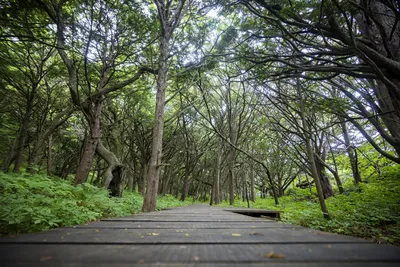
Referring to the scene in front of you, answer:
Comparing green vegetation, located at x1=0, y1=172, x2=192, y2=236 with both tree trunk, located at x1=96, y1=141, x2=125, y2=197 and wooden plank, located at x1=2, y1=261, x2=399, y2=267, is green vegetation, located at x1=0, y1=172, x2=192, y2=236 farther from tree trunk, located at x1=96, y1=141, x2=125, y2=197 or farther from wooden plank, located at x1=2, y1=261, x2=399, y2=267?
tree trunk, located at x1=96, y1=141, x2=125, y2=197

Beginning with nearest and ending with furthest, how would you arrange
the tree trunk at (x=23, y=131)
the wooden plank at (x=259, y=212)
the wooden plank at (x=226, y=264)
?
the wooden plank at (x=226, y=264), the wooden plank at (x=259, y=212), the tree trunk at (x=23, y=131)

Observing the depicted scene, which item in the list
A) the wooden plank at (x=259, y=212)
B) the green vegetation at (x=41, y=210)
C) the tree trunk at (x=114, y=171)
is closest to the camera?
the green vegetation at (x=41, y=210)

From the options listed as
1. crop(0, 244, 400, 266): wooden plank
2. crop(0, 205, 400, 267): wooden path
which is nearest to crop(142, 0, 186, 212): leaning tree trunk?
crop(0, 205, 400, 267): wooden path

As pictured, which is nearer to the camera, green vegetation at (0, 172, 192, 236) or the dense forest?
green vegetation at (0, 172, 192, 236)

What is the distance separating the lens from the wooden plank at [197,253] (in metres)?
0.99

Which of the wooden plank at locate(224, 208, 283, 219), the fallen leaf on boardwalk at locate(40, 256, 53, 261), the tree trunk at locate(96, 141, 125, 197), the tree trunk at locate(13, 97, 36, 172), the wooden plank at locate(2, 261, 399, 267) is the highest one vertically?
the tree trunk at locate(13, 97, 36, 172)

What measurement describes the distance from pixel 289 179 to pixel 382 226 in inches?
929

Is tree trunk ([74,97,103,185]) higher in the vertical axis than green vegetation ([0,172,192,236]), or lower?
higher

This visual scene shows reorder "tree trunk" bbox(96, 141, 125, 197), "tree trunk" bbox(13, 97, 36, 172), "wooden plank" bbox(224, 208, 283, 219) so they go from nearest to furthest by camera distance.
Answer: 1. "wooden plank" bbox(224, 208, 283, 219)
2. "tree trunk" bbox(13, 97, 36, 172)
3. "tree trunk" bbox(96, 141, 125, 197)

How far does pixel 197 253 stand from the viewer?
3.67ft

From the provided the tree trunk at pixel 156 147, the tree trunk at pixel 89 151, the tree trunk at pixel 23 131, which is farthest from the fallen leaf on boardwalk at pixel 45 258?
the tree trunk at pixel 23 131

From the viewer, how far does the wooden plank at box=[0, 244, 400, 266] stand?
987 mm

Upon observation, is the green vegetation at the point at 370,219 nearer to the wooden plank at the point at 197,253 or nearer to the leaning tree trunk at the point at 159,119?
the wooden plank at the point at 197,253

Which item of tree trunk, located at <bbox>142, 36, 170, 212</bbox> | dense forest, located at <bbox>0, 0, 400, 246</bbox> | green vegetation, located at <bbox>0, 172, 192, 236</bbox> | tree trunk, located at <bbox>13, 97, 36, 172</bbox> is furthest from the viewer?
tree trunk, located at <bbox>13, 97, 36, 172</bbox>
